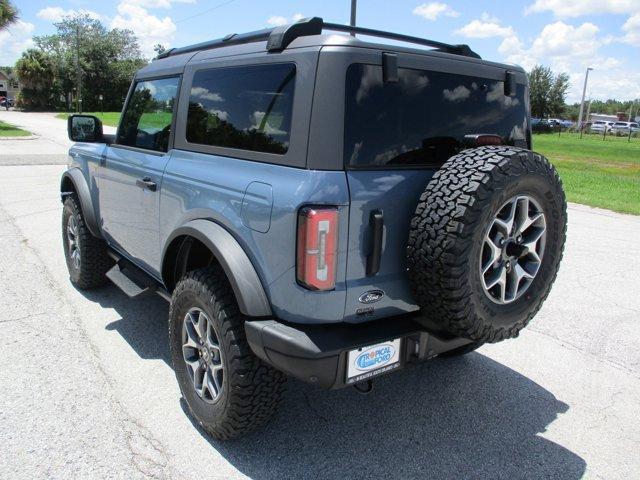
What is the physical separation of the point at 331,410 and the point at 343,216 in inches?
54.8

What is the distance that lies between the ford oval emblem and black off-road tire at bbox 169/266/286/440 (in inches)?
22.9

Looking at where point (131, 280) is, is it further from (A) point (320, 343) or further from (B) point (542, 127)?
(B) point (542, 127)

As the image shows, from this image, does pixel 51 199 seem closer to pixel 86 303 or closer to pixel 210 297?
pixel 86 303

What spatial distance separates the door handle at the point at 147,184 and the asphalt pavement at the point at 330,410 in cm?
119

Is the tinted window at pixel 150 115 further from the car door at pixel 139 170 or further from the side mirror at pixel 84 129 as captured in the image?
the side mirror at pixel 84 129

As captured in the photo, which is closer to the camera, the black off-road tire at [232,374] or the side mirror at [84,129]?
the black off-road tire at [232,374]

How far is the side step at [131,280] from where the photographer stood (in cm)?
349

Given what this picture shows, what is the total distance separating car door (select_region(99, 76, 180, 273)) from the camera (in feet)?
10.7

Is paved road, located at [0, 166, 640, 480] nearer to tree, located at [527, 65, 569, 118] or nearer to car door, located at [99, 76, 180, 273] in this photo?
car door, located at [99, 76, 180, 273]

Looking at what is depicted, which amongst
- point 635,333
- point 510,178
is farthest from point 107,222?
point 635,333

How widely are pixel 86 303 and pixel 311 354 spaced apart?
3125 millimetres

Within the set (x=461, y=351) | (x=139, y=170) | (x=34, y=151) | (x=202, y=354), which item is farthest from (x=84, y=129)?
(x=34, y=151)

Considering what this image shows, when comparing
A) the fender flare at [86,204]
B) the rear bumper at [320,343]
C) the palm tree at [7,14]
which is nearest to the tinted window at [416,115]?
the rear bumper at [320,343]

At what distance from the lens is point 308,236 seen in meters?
2.13
